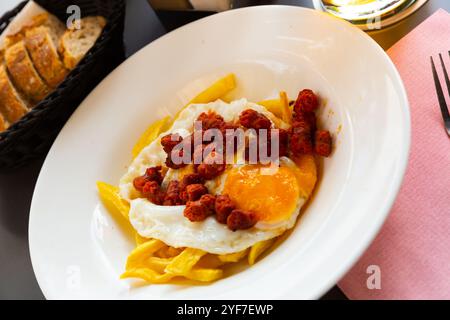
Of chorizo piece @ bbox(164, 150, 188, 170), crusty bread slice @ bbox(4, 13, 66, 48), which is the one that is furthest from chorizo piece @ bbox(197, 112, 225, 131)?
crusty bread slice @ bbox(4, 13, 66, 48)

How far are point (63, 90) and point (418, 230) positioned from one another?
1.25 metres

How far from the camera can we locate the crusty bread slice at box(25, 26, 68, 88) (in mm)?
1885

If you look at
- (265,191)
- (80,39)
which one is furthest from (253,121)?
(80,39)

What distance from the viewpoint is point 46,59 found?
188cm

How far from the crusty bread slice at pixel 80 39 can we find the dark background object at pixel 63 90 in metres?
0.06

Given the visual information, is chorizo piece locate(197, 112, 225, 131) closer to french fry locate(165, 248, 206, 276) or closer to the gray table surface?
french fry locate(165, 248, 206, 276)

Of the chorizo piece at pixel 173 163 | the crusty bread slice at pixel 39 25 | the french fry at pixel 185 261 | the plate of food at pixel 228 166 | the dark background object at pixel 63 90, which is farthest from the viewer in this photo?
the crusty bread slice at pixel 39 25

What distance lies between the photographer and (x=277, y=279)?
4.06 feet

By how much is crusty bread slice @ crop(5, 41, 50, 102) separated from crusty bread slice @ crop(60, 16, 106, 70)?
125 millimetres

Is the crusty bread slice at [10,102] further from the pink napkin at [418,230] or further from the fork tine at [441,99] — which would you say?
the fork tine at [441,99]

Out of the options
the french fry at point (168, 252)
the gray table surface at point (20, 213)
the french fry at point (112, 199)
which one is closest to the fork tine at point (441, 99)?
the gray table surface at point (20, 213)

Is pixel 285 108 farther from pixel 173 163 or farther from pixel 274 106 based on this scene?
pixel 173 163

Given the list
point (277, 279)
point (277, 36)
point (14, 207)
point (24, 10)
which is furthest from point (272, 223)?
point (24, 10)

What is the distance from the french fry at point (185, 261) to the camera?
4.53 ft
